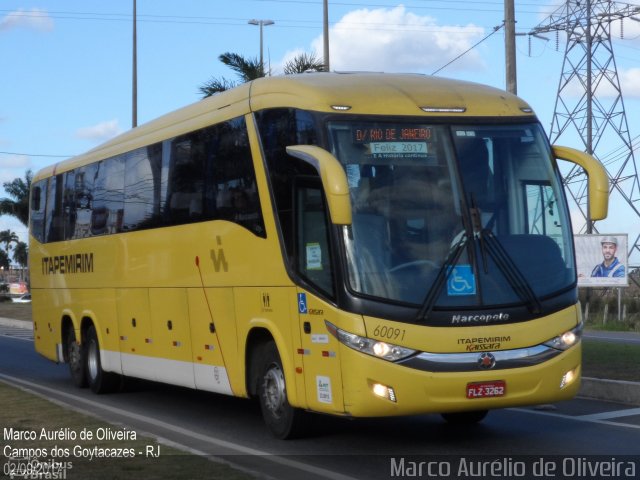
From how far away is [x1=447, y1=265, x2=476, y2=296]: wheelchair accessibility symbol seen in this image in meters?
10.4

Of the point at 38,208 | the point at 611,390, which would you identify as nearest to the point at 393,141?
the point at 611,390

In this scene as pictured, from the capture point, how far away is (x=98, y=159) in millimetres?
18250

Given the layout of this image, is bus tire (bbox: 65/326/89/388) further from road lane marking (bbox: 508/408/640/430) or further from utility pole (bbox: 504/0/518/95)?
utility pole (bbox: 504/0/518/95)

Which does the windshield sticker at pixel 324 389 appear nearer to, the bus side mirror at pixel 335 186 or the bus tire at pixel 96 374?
the bus side mirror at pixel 335 186

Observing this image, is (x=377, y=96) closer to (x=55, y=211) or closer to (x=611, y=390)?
(x=611, y=390)

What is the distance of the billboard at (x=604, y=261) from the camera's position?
1385 inches

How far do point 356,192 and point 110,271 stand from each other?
7.50m

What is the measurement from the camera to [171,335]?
48.8ft

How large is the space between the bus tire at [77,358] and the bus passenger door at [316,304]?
826cm

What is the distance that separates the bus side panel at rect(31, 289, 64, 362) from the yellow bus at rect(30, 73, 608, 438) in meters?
6.84

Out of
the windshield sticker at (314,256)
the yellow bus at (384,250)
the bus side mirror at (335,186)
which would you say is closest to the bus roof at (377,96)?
the yellow bus at (384,250)

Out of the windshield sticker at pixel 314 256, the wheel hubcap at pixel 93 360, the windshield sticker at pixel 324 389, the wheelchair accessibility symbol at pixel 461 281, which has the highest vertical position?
the windshield sticker at pixel 314 256

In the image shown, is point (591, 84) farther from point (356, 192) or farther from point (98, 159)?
point (356, 192)

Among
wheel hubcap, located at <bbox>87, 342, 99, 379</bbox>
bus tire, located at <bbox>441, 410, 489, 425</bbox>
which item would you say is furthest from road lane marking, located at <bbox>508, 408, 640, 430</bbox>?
wheel hubcap, located at <bbox>87, 342, 99, 379</bbox>
